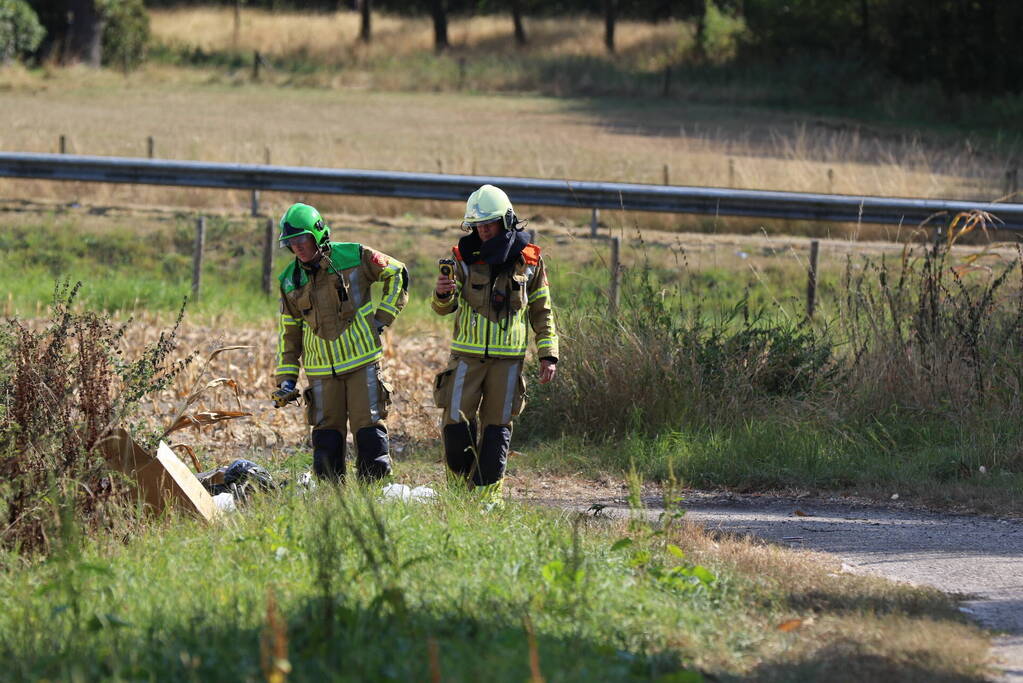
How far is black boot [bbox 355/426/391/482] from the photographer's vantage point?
7586mm

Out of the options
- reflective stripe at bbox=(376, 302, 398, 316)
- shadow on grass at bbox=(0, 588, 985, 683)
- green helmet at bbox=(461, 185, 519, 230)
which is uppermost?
green helmet at bbox=(461, 185, 519, 230)

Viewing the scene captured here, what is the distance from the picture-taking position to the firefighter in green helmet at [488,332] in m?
7.45

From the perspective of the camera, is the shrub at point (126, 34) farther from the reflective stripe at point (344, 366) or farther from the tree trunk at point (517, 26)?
the reflective stripe at point (344, 366)

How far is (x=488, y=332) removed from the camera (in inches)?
297

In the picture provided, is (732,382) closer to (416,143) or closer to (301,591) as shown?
(301,591)

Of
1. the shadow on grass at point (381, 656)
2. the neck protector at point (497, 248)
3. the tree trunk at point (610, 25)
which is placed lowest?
the shadow on grass at point (381, 656)

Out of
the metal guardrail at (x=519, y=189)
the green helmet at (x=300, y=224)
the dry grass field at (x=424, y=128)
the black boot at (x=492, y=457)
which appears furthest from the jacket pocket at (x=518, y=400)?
the dry grass field at (x=424, y=128)

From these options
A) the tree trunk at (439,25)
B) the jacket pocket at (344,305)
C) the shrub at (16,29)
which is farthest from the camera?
the tree trunk at (439,25)

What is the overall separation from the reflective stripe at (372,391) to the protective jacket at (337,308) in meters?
0.07

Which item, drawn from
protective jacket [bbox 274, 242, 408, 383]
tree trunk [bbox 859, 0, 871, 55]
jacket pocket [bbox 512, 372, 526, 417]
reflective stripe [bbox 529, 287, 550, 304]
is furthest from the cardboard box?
tree trunk [bbox 859, 0, 871, 55]

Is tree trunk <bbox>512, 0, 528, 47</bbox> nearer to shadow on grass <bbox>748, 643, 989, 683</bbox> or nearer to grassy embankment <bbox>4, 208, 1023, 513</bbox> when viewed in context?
grassy embankment <bbox>4, 208, 1023, 513</bbox>

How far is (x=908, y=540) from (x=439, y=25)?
4784 cm

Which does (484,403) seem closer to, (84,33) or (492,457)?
(492,457)

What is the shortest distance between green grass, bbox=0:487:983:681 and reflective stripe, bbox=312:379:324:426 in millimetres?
975
